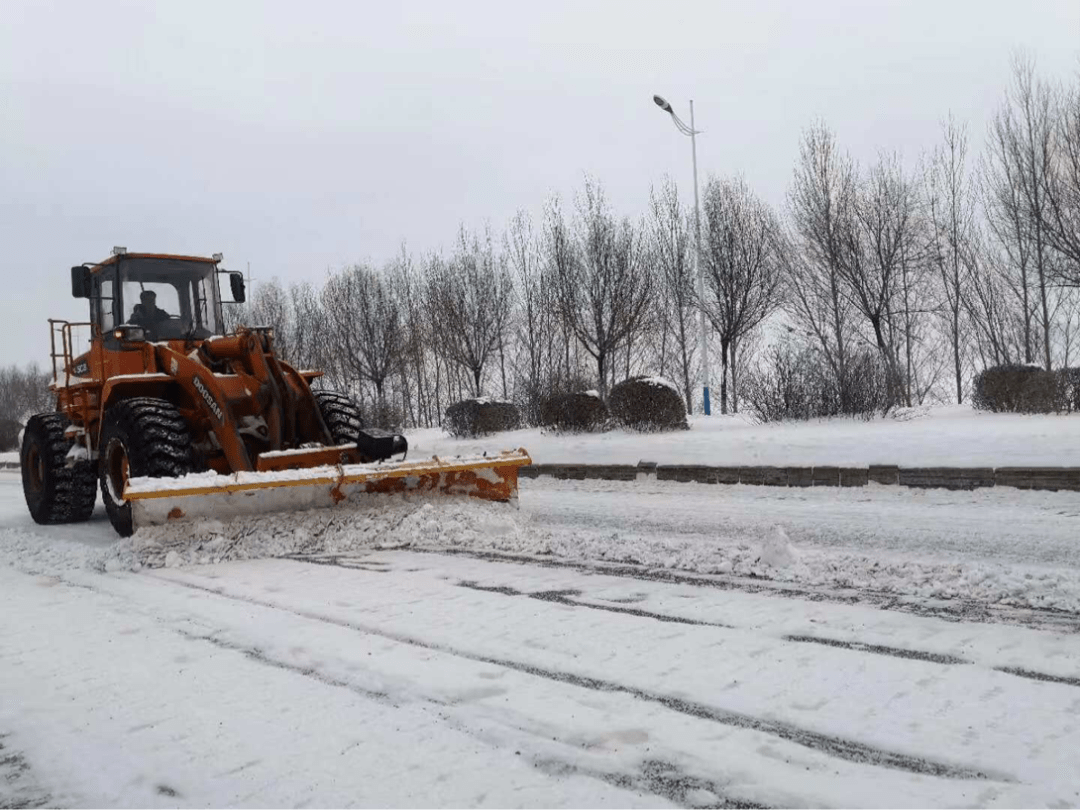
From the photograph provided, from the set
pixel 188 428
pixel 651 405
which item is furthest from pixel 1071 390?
pixel 188 428

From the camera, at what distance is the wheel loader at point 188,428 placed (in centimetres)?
737

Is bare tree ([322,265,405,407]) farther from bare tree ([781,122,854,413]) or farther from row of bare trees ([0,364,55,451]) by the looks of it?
row of bare trees ([0,364,55,451])

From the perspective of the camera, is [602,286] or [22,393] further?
[22,393]

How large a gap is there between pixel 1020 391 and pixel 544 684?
1325 cm

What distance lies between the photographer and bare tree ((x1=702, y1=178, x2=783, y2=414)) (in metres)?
22.5

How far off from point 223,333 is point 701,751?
8112 mm

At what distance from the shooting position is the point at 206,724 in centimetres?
333

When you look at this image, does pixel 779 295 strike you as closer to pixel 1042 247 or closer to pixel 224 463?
pixel 1042 247

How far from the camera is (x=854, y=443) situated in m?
11.7

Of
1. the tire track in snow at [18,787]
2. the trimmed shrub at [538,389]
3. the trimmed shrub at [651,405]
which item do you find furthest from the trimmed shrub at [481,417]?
the tire track in snow at [18,787]

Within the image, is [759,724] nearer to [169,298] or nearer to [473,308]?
[169,298]

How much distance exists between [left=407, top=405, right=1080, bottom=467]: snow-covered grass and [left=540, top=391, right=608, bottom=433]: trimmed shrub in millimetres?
271

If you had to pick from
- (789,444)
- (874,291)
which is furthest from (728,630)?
(874,291)

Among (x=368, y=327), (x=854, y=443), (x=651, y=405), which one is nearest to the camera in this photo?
(x=854, y=443)
